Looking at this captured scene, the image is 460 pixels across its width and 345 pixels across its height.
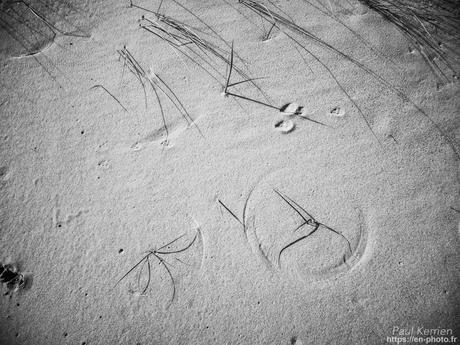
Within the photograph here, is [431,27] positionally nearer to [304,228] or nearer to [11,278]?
[304,228]

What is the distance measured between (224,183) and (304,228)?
19.7 inches

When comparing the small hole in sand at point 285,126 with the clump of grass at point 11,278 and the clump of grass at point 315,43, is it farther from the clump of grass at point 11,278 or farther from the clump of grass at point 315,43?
the clump of grass at point 11,278

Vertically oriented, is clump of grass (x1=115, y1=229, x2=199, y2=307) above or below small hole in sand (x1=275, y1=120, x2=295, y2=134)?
below

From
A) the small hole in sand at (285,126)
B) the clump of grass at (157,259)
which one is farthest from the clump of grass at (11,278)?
the small hole in sand at (285,126)

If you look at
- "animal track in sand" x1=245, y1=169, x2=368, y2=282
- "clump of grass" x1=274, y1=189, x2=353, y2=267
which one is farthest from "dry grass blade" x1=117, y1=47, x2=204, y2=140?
"clump of grass" x1=274, y1=189, x2=353, y2=267

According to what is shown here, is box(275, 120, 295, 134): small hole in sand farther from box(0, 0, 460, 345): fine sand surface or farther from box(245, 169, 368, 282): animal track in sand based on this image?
box(245, 169, 368, 282): animal track in sand

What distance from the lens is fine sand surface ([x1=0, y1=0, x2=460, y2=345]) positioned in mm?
1428

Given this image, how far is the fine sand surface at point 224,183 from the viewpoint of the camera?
143 centimetres

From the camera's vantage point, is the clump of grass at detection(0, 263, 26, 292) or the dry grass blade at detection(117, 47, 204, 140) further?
the dry grass blade at detection(117, 47, 204, 140)

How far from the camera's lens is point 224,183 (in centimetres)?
154

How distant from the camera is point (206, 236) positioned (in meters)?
1.49

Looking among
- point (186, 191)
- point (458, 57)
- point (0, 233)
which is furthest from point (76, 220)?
point (458, 57)

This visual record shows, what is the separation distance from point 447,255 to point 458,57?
1169 mm

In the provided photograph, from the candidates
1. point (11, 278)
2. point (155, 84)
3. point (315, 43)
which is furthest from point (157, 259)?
point (315, 43)
